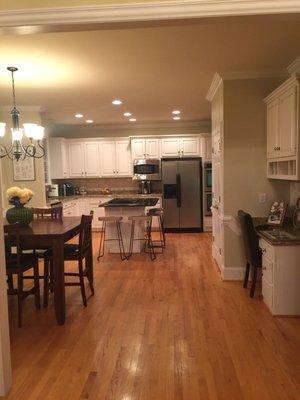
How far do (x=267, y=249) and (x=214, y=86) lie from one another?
2.43m

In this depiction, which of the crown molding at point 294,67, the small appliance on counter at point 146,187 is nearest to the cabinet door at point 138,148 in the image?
the small appliance on counter at point 146,187

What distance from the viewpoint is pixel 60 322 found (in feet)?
10.8

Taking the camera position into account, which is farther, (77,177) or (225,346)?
(77,177)

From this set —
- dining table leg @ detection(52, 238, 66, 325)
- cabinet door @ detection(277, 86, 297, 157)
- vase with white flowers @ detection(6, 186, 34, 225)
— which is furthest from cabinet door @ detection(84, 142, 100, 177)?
cabinet door @ detection(277, 86, 297, 157)

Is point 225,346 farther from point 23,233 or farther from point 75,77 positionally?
→ point 75,77

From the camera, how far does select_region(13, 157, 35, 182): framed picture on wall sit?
225 inches

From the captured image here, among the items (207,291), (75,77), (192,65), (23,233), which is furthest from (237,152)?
(23,233)

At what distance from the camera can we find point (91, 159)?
8.40m

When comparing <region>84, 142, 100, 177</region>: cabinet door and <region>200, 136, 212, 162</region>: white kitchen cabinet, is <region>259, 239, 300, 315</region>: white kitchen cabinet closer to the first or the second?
<region>200, 136, 212, 162</region>: white kitchen cabinet

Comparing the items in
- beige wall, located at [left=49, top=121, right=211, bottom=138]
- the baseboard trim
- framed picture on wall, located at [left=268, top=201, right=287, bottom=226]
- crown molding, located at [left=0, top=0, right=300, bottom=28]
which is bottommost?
the baseboard trim

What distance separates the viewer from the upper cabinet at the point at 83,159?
27.4 feet

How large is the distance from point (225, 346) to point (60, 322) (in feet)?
5.19

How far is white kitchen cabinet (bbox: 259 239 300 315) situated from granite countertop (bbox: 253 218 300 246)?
4cm

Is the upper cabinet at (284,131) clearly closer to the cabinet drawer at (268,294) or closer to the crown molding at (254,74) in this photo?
the crown molding at (254,74)
